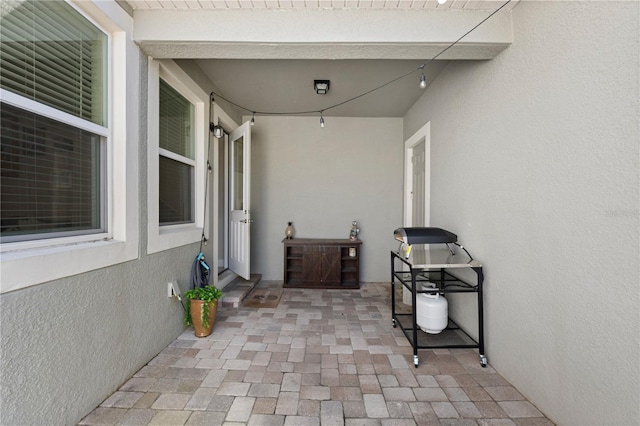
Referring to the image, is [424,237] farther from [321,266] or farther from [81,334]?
[81,334]

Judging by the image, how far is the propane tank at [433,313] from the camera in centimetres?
247

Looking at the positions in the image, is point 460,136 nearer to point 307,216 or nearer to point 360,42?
point 360,42

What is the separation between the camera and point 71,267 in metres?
1.58

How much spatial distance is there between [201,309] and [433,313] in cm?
222

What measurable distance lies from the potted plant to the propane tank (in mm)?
2044

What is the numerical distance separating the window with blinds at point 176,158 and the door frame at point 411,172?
2.92 meters

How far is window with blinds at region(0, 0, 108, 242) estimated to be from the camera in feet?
4.60

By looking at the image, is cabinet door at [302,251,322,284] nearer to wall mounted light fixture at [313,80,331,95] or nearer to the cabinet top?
the cabinet top

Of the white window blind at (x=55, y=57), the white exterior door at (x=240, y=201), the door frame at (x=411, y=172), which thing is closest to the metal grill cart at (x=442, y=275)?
the door frame at (x=411, y=172)

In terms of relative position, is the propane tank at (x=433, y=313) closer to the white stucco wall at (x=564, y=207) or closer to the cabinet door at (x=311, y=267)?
the white stucco wall at (x=564, y=207)

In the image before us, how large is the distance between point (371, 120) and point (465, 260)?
3244 mm

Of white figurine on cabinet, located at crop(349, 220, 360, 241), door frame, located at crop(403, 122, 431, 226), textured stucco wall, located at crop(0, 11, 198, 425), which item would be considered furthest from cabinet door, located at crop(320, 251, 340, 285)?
textured stucco wall, located at crop(0, 11, 198, 425)

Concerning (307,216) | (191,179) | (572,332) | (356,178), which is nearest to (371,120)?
(356,178)

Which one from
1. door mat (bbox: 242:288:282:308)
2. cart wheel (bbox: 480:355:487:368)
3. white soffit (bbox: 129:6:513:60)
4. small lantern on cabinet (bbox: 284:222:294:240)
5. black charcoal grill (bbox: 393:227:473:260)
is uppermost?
white soffit (bbox: 129:6:513:60)
